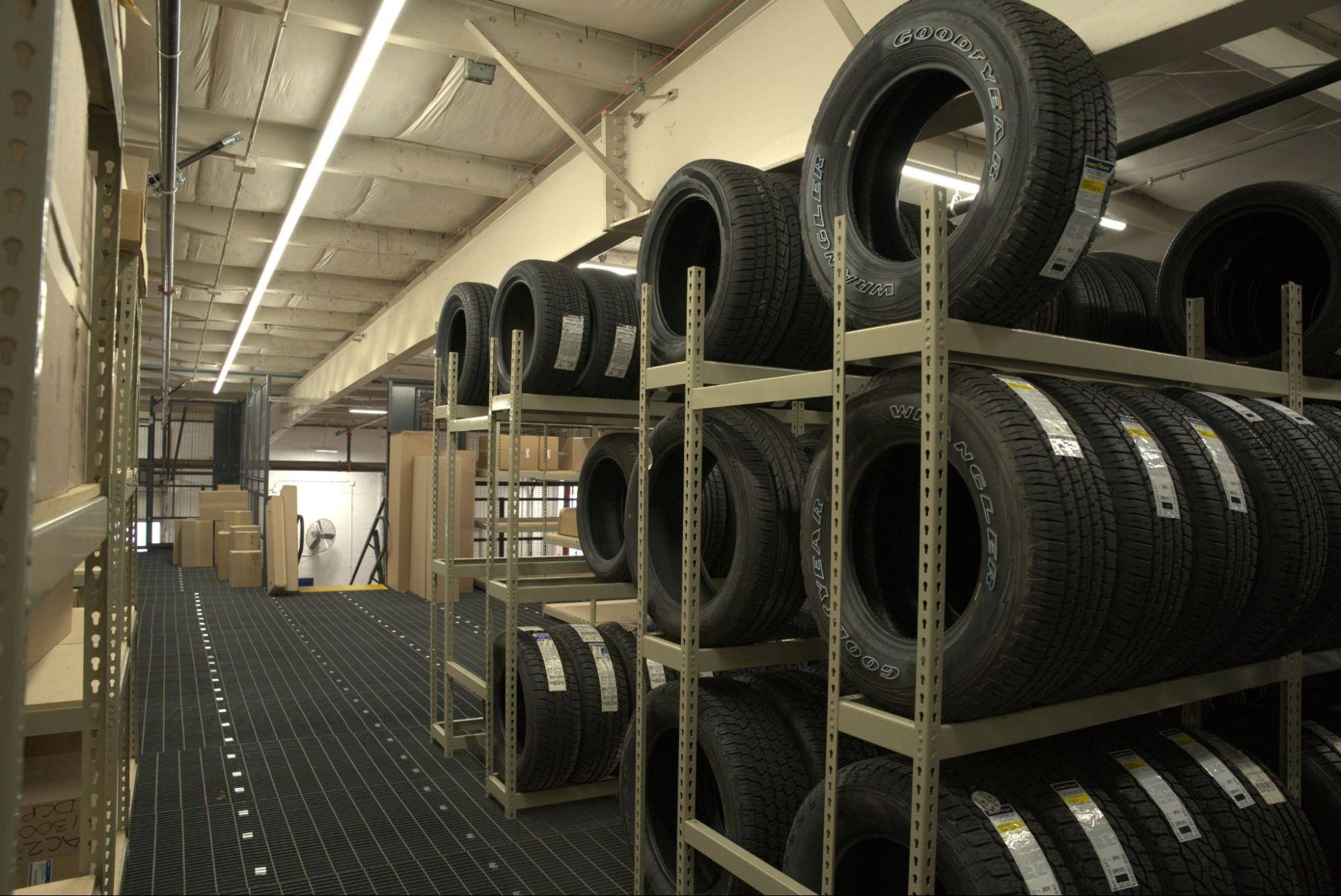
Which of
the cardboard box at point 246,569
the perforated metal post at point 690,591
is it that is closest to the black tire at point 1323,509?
the perforated metal post at point 690,591

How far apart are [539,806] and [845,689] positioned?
2.04m

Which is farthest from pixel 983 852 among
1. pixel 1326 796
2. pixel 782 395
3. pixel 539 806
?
pixel 539 806

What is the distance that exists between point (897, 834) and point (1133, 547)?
86cm

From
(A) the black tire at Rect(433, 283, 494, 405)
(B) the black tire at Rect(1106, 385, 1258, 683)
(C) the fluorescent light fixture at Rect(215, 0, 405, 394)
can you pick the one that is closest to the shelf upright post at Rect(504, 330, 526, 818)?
(A) the black tire at Rect(433, 283, 494, 405)

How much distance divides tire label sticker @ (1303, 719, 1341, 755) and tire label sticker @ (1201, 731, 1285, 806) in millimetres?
687

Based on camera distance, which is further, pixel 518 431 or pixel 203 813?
pixel 518 431

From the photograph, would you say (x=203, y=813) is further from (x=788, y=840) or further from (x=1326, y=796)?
(x=1326, y=796)

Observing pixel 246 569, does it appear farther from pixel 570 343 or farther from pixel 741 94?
pixel 741 94

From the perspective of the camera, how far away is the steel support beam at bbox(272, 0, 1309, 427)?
2.82 meters

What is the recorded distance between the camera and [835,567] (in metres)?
2.26

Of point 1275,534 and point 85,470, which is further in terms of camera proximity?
point 1275,534

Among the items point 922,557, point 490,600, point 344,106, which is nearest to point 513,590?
point 490,600

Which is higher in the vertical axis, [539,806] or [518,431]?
[518,431]

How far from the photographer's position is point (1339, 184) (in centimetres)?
686
